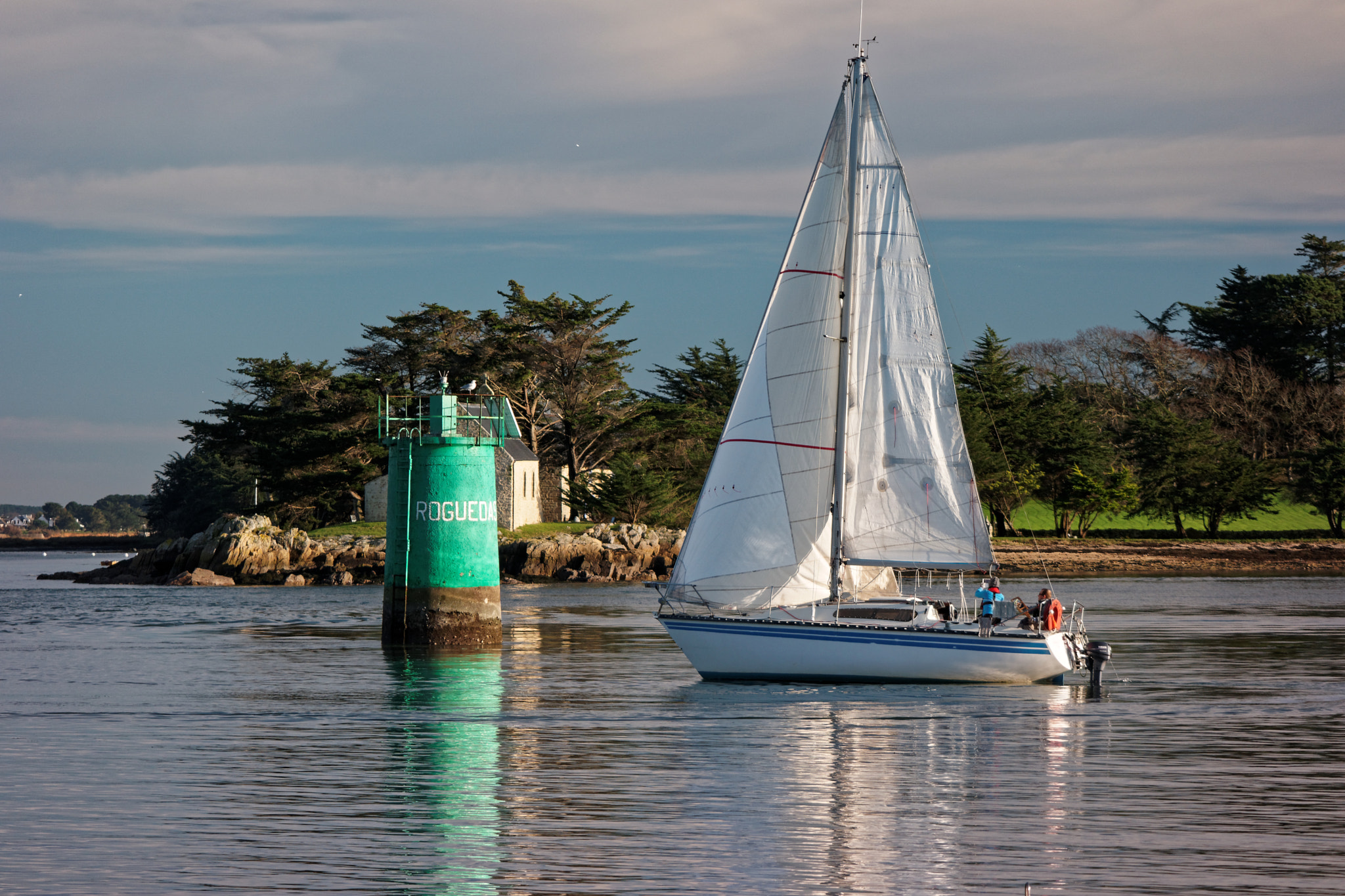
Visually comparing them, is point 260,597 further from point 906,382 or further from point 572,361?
point 906,382

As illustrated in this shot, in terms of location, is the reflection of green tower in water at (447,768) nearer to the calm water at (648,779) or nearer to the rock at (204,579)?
the calm water at (648,779)

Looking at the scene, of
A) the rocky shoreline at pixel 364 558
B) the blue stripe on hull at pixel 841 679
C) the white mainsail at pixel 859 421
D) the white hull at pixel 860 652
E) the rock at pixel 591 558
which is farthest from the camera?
the rock at pixel 591 558

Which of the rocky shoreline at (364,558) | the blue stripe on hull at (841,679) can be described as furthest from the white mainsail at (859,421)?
the rocky shoreline at (364,558)

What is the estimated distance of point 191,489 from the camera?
137m

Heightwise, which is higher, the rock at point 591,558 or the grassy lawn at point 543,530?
the grassy lawn at point 543,530

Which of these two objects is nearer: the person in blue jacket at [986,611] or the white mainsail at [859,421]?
the person in blue jacket at [986,611]

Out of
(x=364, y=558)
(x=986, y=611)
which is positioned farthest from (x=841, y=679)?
(x=364, y=558)

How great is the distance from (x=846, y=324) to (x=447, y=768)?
12.5 meters

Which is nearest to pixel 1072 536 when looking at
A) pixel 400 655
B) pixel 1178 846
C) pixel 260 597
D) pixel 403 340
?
pixel 403 340

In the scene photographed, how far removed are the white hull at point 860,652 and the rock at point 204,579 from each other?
56170 millimetres

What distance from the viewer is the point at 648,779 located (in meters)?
17.1

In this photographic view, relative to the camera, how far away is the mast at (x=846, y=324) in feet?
87.3

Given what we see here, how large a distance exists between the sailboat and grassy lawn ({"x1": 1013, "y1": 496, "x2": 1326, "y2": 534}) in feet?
231

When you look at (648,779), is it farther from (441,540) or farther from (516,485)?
(516,485)
